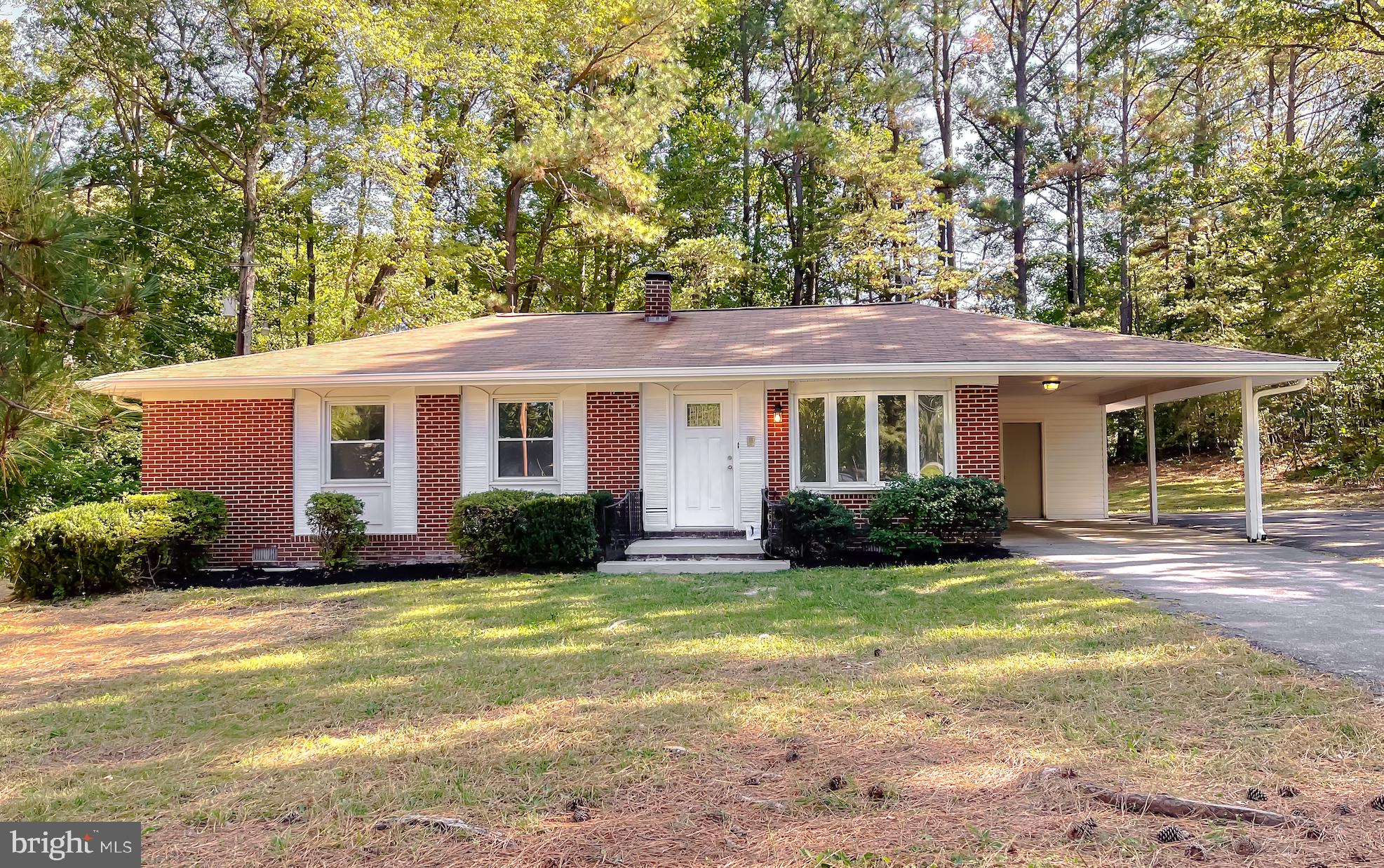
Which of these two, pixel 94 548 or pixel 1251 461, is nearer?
pixel 94 548

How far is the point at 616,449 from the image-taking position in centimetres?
1159

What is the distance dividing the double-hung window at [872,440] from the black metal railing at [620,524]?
7.48ft

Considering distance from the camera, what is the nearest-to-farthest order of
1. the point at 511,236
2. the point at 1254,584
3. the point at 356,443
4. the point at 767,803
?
the point at 767,803 < the point at 1254,584 < the point at 356,443 < the point at 511,236

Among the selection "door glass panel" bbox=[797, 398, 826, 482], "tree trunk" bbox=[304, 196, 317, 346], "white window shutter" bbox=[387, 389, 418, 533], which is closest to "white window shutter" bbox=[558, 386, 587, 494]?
"white window shutter" bbox=[387, 389, 418, 533]

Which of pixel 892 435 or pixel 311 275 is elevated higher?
pixel 311 275

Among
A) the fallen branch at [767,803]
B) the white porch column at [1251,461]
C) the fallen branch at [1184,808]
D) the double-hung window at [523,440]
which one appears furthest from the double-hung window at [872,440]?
the fallen branch at [767,803]

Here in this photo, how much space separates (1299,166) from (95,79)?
95.6ft

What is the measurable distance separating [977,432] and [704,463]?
377cm

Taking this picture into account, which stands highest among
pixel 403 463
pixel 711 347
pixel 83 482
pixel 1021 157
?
pixel 1021 157

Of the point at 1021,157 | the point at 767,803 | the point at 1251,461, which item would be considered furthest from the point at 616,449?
the point at 1021,157

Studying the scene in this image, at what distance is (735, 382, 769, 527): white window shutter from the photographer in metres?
11.5

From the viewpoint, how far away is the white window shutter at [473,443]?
11.6m

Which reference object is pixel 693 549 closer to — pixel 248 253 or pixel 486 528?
pixel 486 528

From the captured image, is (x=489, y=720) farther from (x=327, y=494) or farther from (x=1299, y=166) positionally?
(x=1299, y=166)
